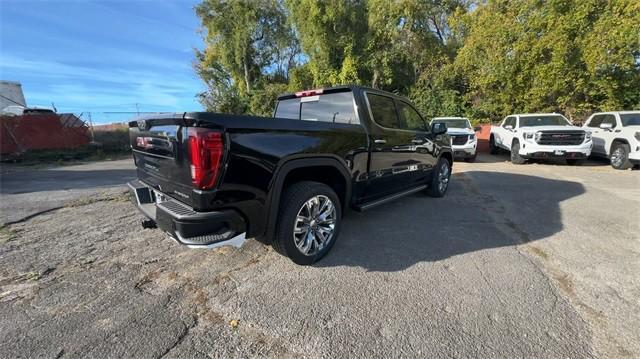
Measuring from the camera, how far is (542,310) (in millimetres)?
2475

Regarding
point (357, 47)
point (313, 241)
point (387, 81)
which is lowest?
point (313, 241)

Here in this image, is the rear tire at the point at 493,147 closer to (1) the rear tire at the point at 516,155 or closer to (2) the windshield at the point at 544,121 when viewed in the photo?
(2) the windshield at the point at 544,121

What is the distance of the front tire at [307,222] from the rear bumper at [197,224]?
46 cm

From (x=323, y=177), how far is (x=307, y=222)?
0.57 metres

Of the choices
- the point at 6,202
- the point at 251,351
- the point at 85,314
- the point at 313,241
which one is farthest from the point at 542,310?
the point at 6,202

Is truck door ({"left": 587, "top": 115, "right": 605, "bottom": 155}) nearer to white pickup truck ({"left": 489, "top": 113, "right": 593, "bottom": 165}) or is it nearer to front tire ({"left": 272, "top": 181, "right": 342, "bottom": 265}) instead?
white pickup truck ({"left": 489, "top": 113, "right": 593, "bottom": 165})

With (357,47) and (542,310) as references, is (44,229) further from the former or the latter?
(357,47)

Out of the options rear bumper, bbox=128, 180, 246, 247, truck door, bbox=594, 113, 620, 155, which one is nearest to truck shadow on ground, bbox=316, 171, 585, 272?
rear bumper, bbox=128, 180, 246, 247

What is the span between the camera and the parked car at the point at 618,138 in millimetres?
8898

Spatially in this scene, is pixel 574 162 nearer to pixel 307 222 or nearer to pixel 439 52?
pixel 439 52

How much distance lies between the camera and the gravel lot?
6.96 ft

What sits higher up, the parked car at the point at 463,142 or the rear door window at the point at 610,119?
the rear door window at the point at 610,119

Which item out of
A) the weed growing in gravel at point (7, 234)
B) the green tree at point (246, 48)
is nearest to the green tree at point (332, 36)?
the green tree at point (246, 48)

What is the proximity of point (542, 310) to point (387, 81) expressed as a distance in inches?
735
